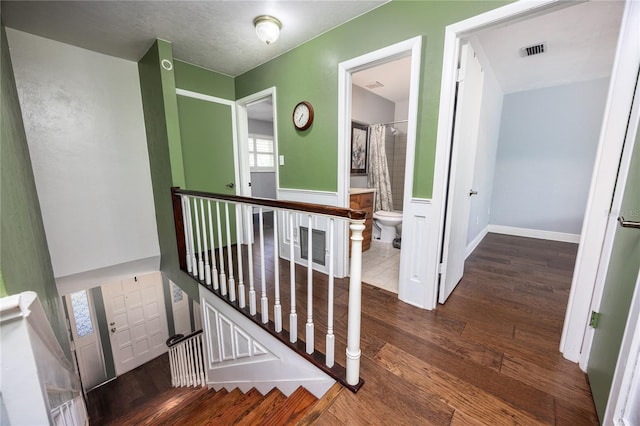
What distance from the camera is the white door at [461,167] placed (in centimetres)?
171

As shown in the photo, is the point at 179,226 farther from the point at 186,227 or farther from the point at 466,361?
the point at 466,361

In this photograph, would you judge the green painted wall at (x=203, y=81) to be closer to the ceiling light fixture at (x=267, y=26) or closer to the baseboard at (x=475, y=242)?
the ceiling light fixture at (x=267, y=26)

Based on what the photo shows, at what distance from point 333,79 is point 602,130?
183 centimetres

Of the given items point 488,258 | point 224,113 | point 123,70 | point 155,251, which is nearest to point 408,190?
point 488,258

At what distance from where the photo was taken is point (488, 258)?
9.80 ft

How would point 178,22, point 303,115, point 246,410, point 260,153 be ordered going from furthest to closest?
point 260,153 < point 303,115 < point 178,22 < point 246,410

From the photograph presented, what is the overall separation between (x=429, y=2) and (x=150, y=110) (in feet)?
9.49

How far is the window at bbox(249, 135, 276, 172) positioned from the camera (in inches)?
219

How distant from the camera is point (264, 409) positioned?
1441 mm

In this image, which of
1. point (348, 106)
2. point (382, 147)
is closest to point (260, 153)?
point (382, 147)

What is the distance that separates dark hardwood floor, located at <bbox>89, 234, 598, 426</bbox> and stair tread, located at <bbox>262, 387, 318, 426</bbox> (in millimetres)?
39

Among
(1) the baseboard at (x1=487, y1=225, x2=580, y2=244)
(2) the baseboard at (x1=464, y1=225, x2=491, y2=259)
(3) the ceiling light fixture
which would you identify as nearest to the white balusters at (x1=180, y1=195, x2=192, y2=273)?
(3) the ceiling light fixture

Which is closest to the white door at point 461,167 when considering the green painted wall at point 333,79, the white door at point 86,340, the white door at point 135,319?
the green painted wall at point 333,79

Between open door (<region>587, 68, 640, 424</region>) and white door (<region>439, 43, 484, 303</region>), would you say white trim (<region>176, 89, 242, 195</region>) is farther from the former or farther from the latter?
open door (<region>587, 68, 640, 424</region>)
